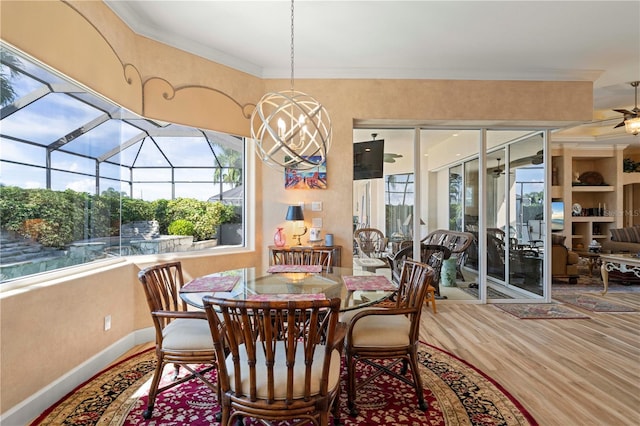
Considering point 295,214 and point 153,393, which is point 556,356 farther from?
point 153,393

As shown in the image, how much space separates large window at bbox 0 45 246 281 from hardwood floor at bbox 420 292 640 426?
2788 millimetres

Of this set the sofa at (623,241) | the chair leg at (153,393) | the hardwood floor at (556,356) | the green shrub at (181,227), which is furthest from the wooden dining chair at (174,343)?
the sofa at (623,241)

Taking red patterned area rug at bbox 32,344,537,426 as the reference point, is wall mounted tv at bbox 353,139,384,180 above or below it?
above

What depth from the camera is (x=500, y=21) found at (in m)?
3.13

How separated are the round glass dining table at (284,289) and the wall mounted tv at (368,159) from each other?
1993 mm

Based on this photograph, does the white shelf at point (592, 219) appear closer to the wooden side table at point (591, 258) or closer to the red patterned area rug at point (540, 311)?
the wooden side table at point (591, 258)

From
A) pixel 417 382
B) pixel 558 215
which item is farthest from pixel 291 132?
pixel 558 215

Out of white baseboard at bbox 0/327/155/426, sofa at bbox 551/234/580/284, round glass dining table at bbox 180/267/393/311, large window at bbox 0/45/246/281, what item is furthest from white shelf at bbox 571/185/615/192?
white baseboard at bbox 0/327/155/426

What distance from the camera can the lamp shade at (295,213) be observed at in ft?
12.7

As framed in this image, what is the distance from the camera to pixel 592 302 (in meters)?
4.76

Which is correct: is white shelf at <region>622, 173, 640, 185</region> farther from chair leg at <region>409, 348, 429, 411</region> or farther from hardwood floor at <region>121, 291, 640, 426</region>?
chair leg at <region>409, 348, 429, 411</region>

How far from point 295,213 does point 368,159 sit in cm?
138

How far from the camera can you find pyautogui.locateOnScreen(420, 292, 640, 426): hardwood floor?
7.22 feet

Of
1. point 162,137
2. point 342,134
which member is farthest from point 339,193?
point 162,137
